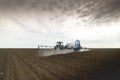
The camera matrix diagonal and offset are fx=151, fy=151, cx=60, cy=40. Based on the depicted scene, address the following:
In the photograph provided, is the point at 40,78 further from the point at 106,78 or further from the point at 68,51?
the point at 68,51

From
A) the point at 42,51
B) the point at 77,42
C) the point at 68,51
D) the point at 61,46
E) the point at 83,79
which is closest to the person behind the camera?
the point at 83,79

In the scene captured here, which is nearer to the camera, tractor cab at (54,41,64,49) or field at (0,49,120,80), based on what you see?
field at (0,49,120,80)

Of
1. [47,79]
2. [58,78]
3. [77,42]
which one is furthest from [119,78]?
[77,42]

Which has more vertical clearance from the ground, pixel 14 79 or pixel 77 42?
pixel 77 42

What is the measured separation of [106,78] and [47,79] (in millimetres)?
4161

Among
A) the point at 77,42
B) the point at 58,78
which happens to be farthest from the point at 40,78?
the point at 77,42

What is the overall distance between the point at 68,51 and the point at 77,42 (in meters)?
12.2

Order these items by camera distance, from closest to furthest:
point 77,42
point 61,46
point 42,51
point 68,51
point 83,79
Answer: point 83,79 < point 42,51 < point 61,46 < point 68,51 < point 77,42

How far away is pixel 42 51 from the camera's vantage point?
38.2m

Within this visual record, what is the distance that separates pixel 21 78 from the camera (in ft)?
36.0

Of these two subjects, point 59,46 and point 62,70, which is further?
point 59,46

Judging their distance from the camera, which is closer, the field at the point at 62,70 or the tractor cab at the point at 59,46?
the field at the point at 62,70

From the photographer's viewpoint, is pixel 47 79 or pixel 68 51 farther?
pixel 68 51

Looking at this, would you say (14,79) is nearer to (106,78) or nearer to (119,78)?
(106,78)
